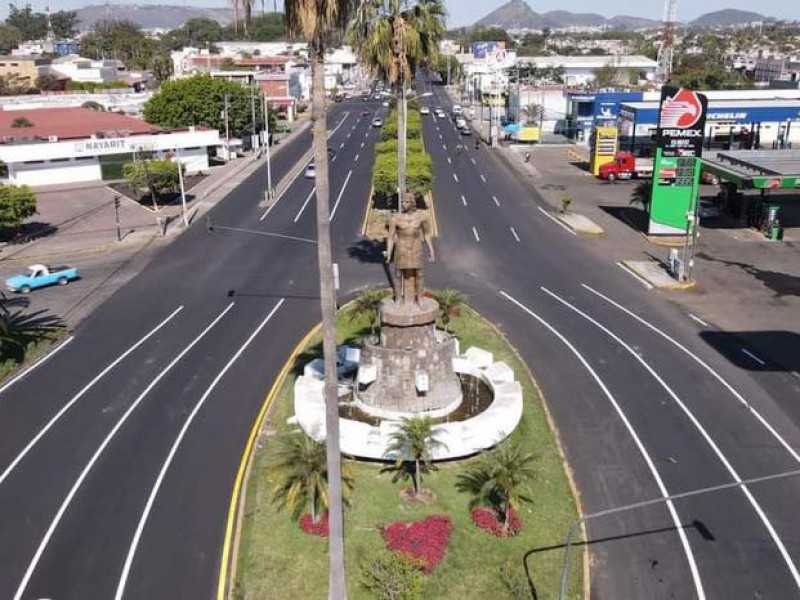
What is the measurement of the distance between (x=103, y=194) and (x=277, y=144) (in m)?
38.0

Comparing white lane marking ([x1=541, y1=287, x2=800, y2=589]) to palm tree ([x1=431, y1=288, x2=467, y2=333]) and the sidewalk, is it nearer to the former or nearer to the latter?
palm tree ([x1=431, y1=288, x2=467, y2=333])

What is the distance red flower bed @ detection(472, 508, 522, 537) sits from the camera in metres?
23.0

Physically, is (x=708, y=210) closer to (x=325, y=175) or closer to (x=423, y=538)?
(x=423, y=538)

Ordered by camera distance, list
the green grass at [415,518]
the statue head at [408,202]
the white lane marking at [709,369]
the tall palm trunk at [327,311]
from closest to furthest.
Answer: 1. the tall palm trunk at [327,311]
2. the green grass at [415,518]
3. the white lane marking at [709,369]
4. the statue head at [408,202]

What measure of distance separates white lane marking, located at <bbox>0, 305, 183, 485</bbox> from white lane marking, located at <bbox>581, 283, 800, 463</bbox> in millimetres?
23582

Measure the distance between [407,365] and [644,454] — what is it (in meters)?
8.92

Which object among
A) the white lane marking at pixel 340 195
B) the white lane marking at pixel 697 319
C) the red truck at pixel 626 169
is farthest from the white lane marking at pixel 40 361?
the red truck at pixel 626 169

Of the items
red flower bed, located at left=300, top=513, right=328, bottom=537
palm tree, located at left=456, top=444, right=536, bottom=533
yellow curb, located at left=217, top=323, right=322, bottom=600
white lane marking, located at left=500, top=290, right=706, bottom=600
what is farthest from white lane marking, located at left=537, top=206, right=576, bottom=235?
red flower bed, located at left=300, top=513, right=328, bottom=537

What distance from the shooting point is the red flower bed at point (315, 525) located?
22.9 meters

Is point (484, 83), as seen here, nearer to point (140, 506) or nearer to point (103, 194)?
point (103, 194)

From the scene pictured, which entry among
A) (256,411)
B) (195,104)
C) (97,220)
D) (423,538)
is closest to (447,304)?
(256,411)

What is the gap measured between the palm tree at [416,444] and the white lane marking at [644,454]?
7129mm

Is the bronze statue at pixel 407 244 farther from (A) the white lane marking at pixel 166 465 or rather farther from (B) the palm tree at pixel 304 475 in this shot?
(A) the white lane marking at pixel 166 465

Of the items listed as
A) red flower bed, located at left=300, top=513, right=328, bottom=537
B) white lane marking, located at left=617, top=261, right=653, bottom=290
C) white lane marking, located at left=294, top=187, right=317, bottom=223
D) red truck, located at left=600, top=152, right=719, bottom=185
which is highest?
red truck, located at left=600, top=152, right=719, bottom=185
